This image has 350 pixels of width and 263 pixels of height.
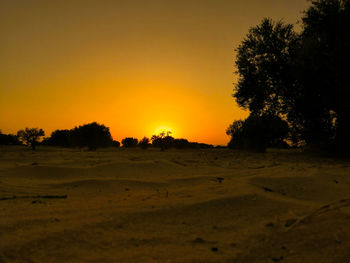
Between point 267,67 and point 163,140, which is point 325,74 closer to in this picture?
point 267,67

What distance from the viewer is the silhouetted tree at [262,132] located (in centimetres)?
1124

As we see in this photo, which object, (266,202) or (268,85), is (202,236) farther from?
(268,85)

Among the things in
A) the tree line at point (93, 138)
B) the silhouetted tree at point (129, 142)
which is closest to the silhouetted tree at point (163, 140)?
the tree line at point (93, 138)

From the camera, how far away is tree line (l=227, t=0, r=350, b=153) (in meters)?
9.14

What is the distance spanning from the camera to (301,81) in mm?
9727

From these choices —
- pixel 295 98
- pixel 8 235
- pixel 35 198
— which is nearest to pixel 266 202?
pixel 8 235

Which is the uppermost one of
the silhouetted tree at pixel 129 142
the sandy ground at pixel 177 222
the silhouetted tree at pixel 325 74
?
the silhouetted tree at pixel 325 74

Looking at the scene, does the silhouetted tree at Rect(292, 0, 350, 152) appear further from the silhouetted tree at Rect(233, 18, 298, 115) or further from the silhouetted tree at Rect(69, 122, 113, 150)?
the silhouetted tree at Rect(69, 122, 113, 150)

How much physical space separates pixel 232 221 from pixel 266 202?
2.03ft

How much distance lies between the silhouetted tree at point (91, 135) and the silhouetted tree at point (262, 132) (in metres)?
7.21

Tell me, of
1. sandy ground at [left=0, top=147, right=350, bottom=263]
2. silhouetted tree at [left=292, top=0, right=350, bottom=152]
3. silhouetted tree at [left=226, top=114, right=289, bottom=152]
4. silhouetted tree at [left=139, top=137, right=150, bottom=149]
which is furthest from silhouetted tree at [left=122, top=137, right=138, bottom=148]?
sandy ground at [left=0, top=147, right=350, bottom=263]

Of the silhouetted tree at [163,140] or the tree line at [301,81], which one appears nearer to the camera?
the tree line at [301,81]

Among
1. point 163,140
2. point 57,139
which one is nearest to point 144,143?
point 163,140

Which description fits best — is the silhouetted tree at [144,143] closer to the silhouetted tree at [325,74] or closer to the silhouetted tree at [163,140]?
the silhouetted tree at [163,140]
